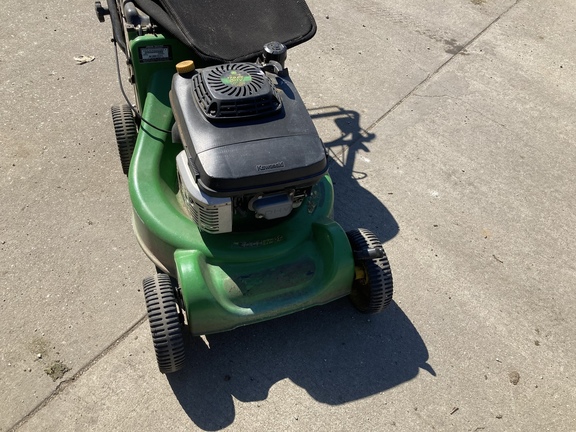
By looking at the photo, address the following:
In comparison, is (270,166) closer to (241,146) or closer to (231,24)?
(241,146)

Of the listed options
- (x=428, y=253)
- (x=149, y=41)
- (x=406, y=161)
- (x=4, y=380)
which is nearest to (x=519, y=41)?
(x=406, y=161)

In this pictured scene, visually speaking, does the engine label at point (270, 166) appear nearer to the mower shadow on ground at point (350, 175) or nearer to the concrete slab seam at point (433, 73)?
the mower shadow on ground at point (350, 175)

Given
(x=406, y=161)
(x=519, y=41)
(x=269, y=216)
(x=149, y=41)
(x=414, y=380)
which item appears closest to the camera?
(x=269, y=216)

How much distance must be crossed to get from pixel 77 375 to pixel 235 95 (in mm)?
1409

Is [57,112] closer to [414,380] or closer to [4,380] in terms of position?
[4,380]

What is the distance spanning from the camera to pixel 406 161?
150 inches

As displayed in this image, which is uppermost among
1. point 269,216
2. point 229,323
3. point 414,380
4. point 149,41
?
point 149,41

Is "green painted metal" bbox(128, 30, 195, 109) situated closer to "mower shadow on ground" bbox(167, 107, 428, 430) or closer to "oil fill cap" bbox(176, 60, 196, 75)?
"oil fill cap" bbox(176, 60, 196, 75)

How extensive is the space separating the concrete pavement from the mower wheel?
0.19 meters

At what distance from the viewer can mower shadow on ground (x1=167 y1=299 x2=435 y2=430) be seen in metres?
2.59

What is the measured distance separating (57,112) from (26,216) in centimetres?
94

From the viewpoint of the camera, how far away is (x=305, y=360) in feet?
8.96

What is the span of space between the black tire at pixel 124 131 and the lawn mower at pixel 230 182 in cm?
22

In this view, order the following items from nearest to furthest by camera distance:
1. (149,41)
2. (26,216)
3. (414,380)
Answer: (414,380), (149,41), (26,216)
